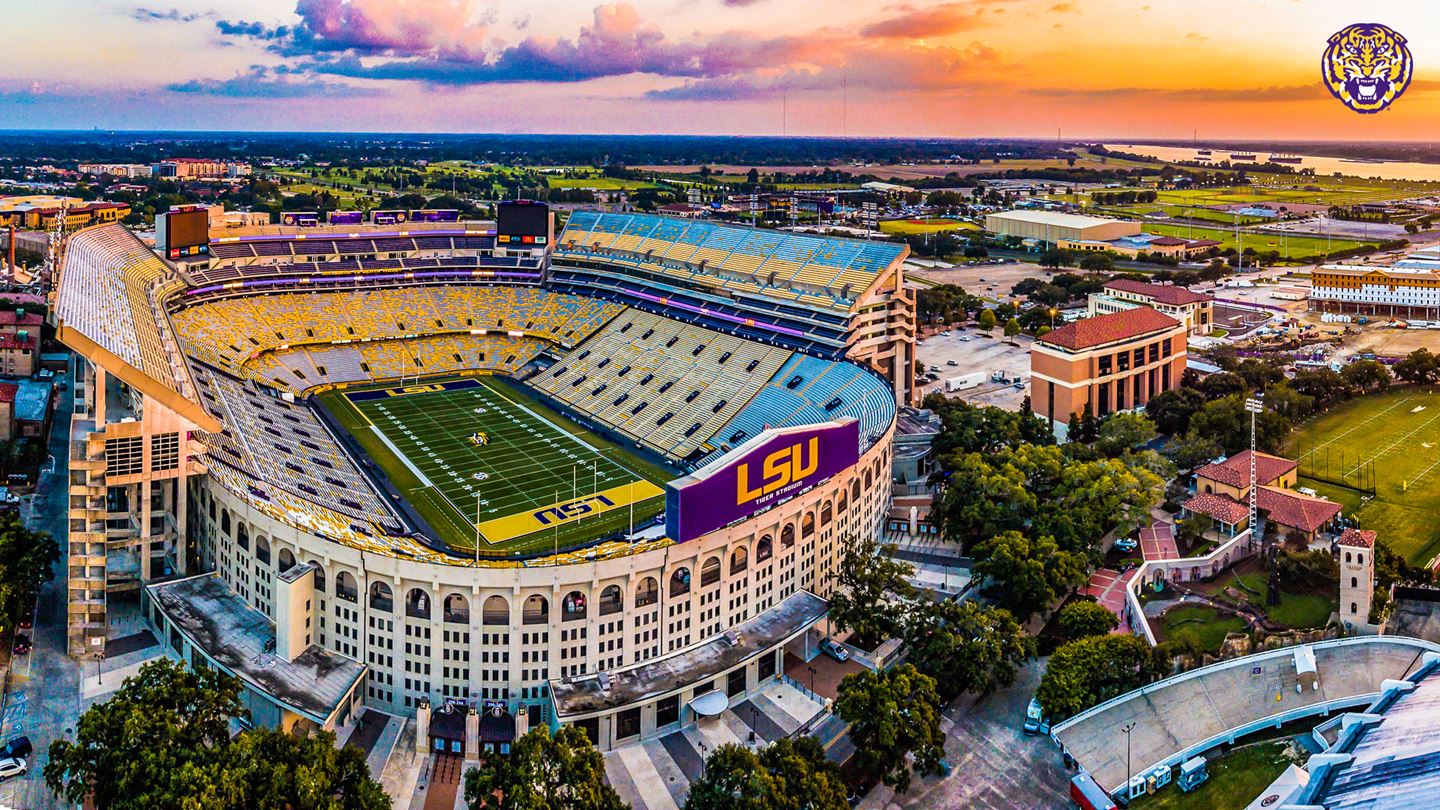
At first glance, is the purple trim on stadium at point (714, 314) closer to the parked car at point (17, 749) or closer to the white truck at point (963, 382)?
the white truck at point (963, 382)

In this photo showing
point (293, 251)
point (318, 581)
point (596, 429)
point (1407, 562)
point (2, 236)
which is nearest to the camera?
point (318, 581)

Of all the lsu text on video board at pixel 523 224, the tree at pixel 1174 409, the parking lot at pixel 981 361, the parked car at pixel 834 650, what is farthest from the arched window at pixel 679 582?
the lsu text on video board at pixel 523 224

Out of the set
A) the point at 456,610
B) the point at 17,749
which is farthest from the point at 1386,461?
the point at 17,749

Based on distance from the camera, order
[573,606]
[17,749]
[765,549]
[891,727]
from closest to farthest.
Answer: [891,727]
[17,749]
[573,606]
[765,549]

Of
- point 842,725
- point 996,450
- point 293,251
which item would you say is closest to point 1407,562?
point 996,450

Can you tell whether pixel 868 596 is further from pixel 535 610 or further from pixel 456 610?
pixel 456 610

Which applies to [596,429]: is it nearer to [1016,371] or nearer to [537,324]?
[537,324]

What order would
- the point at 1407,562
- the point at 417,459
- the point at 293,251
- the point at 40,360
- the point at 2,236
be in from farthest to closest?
the point at 2,236 → the point at 293,251 → the point at 40,360 → the point at 417,459 → the point at 1407,562
